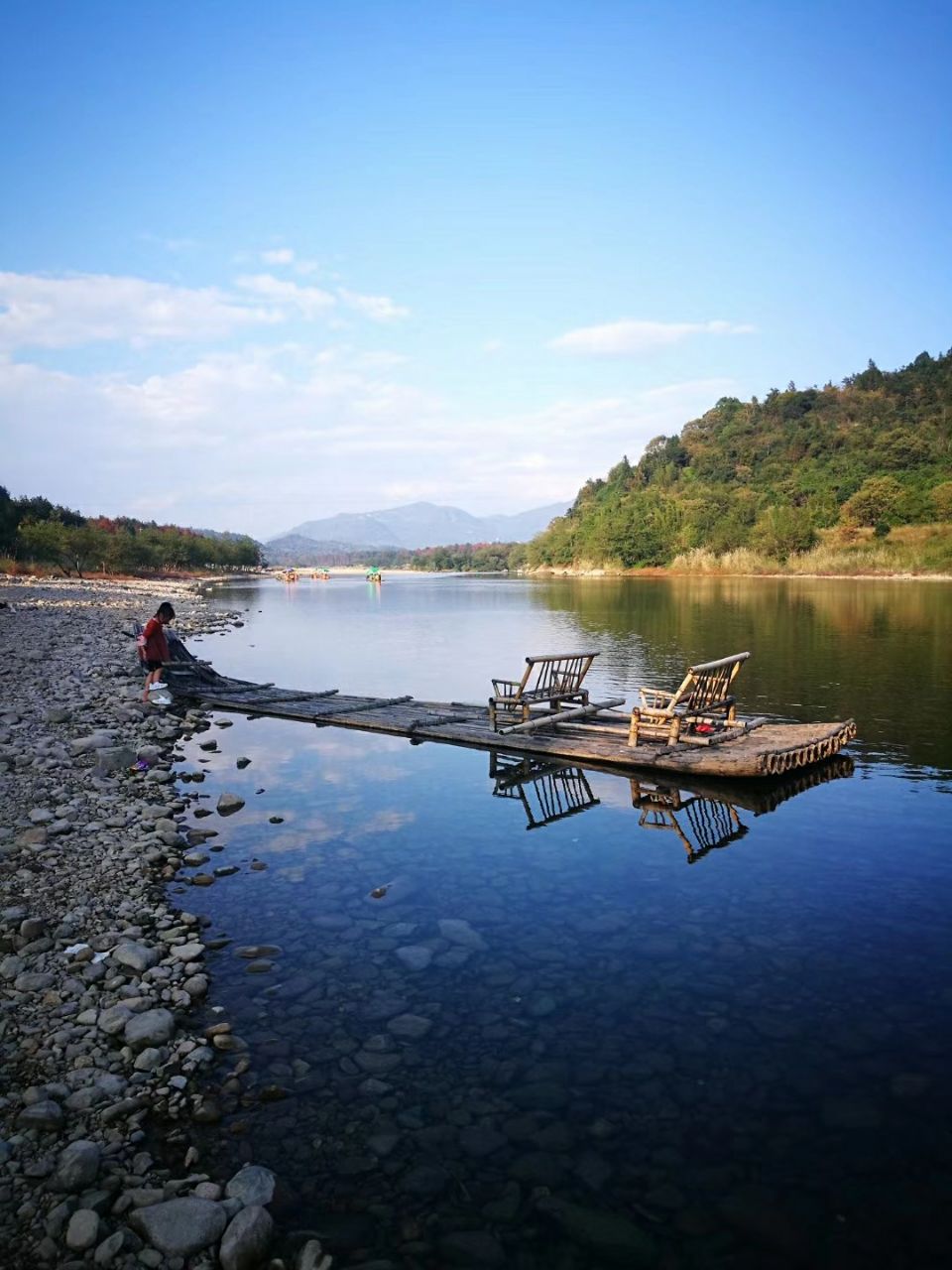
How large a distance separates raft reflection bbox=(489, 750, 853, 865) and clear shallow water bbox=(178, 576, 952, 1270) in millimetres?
98

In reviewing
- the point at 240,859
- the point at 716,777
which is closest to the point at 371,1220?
the point at 240,859

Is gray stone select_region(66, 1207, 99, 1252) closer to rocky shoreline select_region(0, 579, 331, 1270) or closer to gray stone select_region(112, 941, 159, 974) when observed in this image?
rocky shoreline select_region(0, 579, 331, 1270)

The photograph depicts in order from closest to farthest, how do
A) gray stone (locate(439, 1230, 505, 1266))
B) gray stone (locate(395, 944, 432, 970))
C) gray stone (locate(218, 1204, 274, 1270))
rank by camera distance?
gray stone (locate(218, 1204, 274, 1270))
gray stone (locate(439, 1230, 505, 1266))
gray stone (locate(395, 944, 432, 970))

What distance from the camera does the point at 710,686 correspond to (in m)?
19.7

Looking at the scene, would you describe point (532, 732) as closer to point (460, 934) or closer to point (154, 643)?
point (460, 934)

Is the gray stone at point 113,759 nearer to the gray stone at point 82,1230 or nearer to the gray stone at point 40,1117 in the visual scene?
the gray stone at point 40,1117

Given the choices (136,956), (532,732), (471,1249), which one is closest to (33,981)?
(136,956)

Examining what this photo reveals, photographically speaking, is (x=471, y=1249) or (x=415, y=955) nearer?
(x=471, y=1249)

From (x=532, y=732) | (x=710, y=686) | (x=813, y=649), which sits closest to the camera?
(x=710, y=686)

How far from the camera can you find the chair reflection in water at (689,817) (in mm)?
13805

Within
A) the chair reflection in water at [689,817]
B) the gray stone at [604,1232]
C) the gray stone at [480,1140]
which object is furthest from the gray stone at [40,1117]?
the chair reflection in water at [689,817]

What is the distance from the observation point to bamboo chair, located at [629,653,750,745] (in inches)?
720

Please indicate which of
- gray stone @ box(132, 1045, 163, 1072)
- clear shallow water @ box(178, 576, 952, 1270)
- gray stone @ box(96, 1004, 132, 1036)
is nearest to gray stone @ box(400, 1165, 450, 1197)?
clear shallow water @ box(178, 576, 952, 1270)

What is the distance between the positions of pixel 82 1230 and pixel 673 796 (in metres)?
13.4
